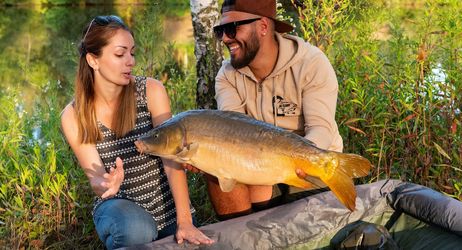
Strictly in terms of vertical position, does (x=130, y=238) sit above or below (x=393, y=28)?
below

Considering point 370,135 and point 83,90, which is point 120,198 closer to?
point 83,90

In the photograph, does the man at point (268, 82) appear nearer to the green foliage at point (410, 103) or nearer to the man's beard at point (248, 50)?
the man's beard at point (248, 50)

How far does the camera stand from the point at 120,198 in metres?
2.96

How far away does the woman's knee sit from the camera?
271 cm

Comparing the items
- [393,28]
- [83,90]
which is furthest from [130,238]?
[393,28]

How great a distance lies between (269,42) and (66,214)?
62.8 inches

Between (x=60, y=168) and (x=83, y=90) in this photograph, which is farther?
(x=60, y=168)

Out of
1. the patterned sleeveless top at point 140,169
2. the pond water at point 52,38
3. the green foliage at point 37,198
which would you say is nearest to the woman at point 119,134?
the patterned sleeveless top at point 140,169

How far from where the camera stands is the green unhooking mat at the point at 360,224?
108 inches

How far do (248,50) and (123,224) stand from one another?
41.6 inches

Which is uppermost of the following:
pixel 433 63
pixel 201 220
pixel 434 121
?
pixel 433 63

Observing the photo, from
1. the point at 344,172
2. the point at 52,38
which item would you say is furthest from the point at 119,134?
the point at 52,38

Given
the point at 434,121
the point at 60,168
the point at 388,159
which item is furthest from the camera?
the point at 60,168

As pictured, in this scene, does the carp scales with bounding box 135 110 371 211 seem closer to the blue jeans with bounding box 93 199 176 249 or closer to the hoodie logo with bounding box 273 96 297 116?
the blue jeans with bounding box 93 199 176 249
